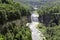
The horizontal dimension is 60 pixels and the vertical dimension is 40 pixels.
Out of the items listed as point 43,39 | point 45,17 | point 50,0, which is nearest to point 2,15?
point 43,39

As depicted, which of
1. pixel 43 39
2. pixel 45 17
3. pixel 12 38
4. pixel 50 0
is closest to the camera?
pixel 12 38

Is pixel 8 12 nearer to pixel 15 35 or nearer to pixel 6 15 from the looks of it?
pixel 6 15

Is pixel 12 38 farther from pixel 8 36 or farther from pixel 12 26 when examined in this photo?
pixel 12 26

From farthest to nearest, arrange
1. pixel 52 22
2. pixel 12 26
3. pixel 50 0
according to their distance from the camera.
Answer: pixel 50 0
pixel 52 22
pixel 12 26

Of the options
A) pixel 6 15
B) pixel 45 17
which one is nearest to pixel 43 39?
pixel 6 15

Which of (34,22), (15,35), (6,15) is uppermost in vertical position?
(6,15)

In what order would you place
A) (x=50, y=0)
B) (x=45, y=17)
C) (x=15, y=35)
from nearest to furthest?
(x=15, y=35) < (x=45, y=17) < (x=50, y=0)

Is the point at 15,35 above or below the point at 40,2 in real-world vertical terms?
above

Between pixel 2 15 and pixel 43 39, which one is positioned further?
pixel 43 39

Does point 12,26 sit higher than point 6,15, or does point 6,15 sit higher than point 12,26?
point 6,15
